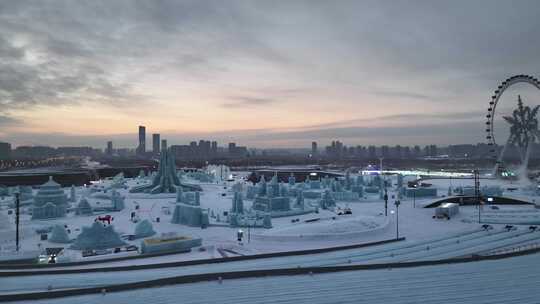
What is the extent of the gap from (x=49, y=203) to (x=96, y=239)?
22.2m

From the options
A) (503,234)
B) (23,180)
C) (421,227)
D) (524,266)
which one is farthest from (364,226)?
(23,180)

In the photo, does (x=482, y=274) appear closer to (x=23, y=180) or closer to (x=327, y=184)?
(x=327, y=184)

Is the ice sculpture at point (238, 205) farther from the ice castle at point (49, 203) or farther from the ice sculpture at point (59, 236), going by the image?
the ice castle at point (49, 203)

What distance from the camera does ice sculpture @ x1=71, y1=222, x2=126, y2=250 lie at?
3259cm

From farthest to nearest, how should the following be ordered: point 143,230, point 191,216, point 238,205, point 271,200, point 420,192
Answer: point 420,192 → point 271,200 → point 238,205 → point 191,216 → point 143,230

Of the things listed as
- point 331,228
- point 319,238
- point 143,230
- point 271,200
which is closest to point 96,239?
point 143,230

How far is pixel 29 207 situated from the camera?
56.9 meters

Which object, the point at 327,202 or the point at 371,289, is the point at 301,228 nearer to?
the point at 371,289

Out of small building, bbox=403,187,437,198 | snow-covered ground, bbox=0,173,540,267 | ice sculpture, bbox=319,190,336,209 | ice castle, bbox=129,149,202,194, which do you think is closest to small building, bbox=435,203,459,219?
snow-covered ground, bbox=0,173,540,267

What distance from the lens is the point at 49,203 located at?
5025 cm

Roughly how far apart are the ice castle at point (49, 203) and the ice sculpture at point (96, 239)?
66.0 feet

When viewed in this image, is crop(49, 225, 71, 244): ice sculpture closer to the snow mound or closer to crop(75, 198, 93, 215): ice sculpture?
crop(75, 198, 93, 215): ice sculpture

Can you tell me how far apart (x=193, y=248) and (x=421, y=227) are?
2418 centimetres

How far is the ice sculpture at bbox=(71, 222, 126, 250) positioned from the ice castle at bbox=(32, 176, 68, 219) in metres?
Answer: 20.1
